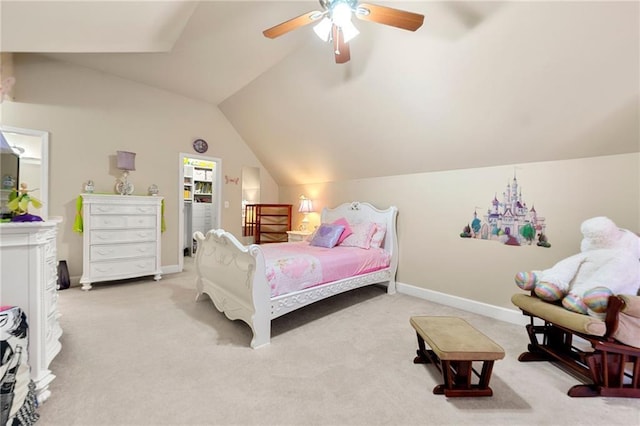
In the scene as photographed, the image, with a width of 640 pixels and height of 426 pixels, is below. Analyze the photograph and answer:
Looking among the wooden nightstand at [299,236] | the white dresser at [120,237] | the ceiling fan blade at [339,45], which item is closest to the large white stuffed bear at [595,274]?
the ceiling fan blade at [339,45]

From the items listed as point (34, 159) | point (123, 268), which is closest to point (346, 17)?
point (123, 268)

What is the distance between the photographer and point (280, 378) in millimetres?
1742

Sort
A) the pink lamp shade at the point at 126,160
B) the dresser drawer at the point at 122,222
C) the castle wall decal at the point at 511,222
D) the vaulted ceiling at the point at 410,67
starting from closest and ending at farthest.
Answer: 1. the vaulted ceiling at the point at 410,67
2. the castle wall decal at the point at 511,222
3. the dresser drawer at the point at 122,222
4. the pink lamp shade at the point at 126,160

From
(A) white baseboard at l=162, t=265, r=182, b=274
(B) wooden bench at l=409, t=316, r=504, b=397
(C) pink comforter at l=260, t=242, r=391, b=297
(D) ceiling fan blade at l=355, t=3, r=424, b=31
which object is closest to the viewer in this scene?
(B) wooden bench at l=409, t=316, r=504, b=397

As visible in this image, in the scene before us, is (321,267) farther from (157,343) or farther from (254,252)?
(157,343)

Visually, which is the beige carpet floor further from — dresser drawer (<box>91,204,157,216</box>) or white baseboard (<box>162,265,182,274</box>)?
white baseboard (<box>162,265,182,274</box>)

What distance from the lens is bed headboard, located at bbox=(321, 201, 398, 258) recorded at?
3.60m

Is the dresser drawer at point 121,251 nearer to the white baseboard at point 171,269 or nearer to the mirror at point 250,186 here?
the white baseboard at point 171,269

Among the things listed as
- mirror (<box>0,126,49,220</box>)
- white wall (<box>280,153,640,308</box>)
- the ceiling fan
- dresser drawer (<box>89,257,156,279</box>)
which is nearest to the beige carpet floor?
white wall (<box>280,153,640,308</box>)

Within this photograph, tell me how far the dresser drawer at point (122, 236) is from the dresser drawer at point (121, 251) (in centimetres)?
6

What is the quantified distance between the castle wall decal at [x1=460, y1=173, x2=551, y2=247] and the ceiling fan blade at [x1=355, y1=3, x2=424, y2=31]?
1.95 meters

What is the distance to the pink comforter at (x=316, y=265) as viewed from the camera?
2322 millimetres

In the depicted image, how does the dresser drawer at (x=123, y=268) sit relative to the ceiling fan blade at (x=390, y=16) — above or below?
below

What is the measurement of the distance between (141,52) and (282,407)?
3.99m
